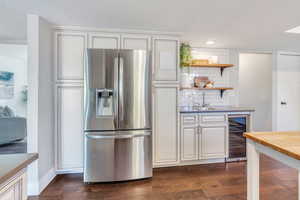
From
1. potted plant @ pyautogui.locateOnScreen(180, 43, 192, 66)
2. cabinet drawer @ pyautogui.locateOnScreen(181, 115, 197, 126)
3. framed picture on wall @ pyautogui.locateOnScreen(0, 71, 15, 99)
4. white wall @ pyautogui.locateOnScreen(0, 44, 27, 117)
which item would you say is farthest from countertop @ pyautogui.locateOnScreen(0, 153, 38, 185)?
framed picture on wall @ pyautogui.locateOnScreen(0, 71, 15, 99)

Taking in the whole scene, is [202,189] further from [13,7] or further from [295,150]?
[13,7]

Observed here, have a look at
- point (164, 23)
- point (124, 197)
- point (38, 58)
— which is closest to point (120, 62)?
point (164, 23)

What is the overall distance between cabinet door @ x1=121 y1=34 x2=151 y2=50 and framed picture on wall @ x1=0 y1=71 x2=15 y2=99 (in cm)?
344

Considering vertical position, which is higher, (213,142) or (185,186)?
(213,142)

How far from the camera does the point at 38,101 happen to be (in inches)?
89.7

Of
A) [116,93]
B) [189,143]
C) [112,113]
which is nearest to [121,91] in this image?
[116,93]

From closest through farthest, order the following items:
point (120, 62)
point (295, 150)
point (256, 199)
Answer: point (295, 150) → point (256, 199) → point (120, 62)

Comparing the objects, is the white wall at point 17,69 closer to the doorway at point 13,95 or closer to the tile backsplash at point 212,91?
the doorway at point 13,95

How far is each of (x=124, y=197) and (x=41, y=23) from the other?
2.44m

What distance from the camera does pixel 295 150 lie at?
3.91 feet

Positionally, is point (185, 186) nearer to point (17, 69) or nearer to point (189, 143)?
point (189, 143)

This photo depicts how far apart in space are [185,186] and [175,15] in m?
2.23

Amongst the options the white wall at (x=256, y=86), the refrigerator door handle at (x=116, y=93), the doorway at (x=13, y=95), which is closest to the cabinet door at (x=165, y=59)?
the refrigerator door handle at (x=116, y=93)

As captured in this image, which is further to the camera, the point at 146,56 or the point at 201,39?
the point at 201,39
